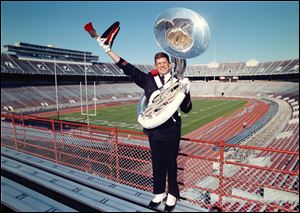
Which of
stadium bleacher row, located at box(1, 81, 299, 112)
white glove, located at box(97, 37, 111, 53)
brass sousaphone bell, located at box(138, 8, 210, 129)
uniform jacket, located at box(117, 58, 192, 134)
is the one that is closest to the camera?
brass sousaphone bell, located at box(138, 8, 210, 129)

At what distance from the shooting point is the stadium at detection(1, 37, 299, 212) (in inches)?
143

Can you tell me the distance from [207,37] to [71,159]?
907cm

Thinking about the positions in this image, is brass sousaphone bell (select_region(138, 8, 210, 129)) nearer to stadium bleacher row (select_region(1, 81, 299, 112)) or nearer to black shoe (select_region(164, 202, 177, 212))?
black shoe (select_region(164, 202, 177, 212))

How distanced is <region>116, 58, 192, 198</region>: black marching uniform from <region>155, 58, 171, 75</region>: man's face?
6.6 inches

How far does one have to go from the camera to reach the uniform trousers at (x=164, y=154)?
3.14 meters

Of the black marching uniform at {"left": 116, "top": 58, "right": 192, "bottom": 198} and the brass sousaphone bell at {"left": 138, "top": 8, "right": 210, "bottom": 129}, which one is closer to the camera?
the brass sousaphone bell at {"left": 138, "top": 8, "right": 210, "bottom": 129}

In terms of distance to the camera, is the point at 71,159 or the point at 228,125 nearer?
the point at 71,159

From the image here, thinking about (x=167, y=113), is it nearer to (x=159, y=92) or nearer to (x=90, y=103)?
(x=159, y=92)

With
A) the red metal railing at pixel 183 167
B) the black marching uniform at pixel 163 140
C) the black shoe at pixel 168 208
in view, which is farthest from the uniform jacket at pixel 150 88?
the red metal railing at pixel 183 167

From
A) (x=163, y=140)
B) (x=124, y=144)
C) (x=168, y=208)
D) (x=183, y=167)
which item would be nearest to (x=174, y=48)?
(x=163, y=140)

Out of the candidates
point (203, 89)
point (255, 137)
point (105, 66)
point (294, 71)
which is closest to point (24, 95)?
point (105, 66)

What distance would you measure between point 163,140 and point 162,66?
101cm

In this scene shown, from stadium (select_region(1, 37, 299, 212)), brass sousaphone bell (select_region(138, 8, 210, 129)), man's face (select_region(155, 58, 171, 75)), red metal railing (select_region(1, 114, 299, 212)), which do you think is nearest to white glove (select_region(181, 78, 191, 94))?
brass sousaphone bell (select_region(138, 8, 210, 129))

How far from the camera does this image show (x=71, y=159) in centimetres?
1044
